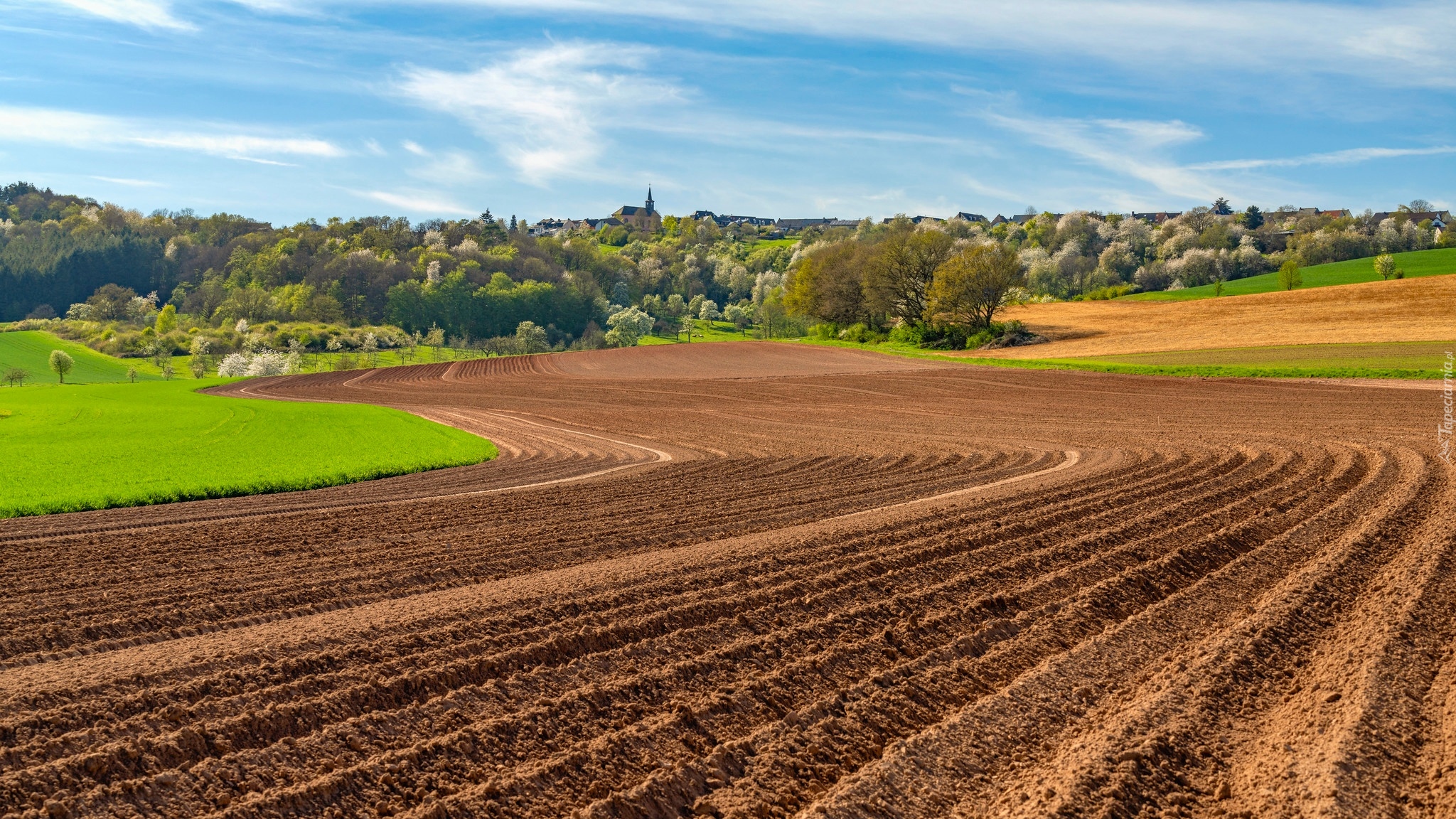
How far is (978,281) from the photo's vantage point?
2741 inches

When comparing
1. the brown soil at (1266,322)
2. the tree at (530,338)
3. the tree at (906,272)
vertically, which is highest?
the tree at (906,272)

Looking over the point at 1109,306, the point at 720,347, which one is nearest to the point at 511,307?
the point at 720,347

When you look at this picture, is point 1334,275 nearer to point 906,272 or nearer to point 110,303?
point 906,272

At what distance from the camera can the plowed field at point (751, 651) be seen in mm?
5801

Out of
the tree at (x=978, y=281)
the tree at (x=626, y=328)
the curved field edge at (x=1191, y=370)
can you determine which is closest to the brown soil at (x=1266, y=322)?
the curved field edge at (x=1191, y=370)

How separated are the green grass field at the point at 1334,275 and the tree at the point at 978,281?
1212 inches

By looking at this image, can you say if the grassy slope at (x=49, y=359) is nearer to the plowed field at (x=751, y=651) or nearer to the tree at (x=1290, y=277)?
the plowed field at (x=751, y=651)

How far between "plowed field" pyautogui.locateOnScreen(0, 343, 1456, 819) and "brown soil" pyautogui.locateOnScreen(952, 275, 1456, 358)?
44.8 metres

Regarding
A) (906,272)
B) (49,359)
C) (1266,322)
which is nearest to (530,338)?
(49,359)

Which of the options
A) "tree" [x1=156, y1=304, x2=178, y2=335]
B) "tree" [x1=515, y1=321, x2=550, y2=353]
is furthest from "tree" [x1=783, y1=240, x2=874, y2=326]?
"tree" [x1=156, y1=304, x2=178, y2=335]

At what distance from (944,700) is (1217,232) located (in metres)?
133

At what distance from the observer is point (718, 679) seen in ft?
24.4

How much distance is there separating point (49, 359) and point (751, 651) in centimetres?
9923

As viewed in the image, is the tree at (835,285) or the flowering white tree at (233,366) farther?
the tree at (835,285)
